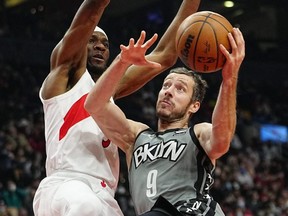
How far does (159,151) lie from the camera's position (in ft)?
16.1

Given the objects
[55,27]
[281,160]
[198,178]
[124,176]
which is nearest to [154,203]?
[198,178]

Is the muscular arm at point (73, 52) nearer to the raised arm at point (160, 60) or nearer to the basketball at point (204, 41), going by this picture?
the raised arm at point (160, 60)

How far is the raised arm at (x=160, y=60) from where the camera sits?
5.94m

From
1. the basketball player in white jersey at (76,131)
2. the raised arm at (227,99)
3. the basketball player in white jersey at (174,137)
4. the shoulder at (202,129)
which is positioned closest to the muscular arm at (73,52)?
the basketball player in white jersey at (76,131)

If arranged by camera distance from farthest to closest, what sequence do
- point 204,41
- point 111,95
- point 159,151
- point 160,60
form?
point 160,60
point 111,95
point 159,151
point 204,41

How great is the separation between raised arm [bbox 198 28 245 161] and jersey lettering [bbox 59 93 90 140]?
1183 mm

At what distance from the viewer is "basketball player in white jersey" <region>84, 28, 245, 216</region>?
454cm

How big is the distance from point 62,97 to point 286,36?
22248 mm

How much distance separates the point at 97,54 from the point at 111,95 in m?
0.70

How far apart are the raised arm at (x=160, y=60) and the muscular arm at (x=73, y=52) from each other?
0.60 metres

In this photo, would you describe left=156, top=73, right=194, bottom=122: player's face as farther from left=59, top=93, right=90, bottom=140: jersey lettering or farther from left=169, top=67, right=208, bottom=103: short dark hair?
left=59, top=93, right=90, bottom=140: jersey lettering

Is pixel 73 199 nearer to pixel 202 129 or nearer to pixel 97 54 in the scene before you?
pixel 202 129

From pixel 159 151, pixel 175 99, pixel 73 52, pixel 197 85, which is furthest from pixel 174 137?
pixel 73 52

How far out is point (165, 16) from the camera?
989 inches
